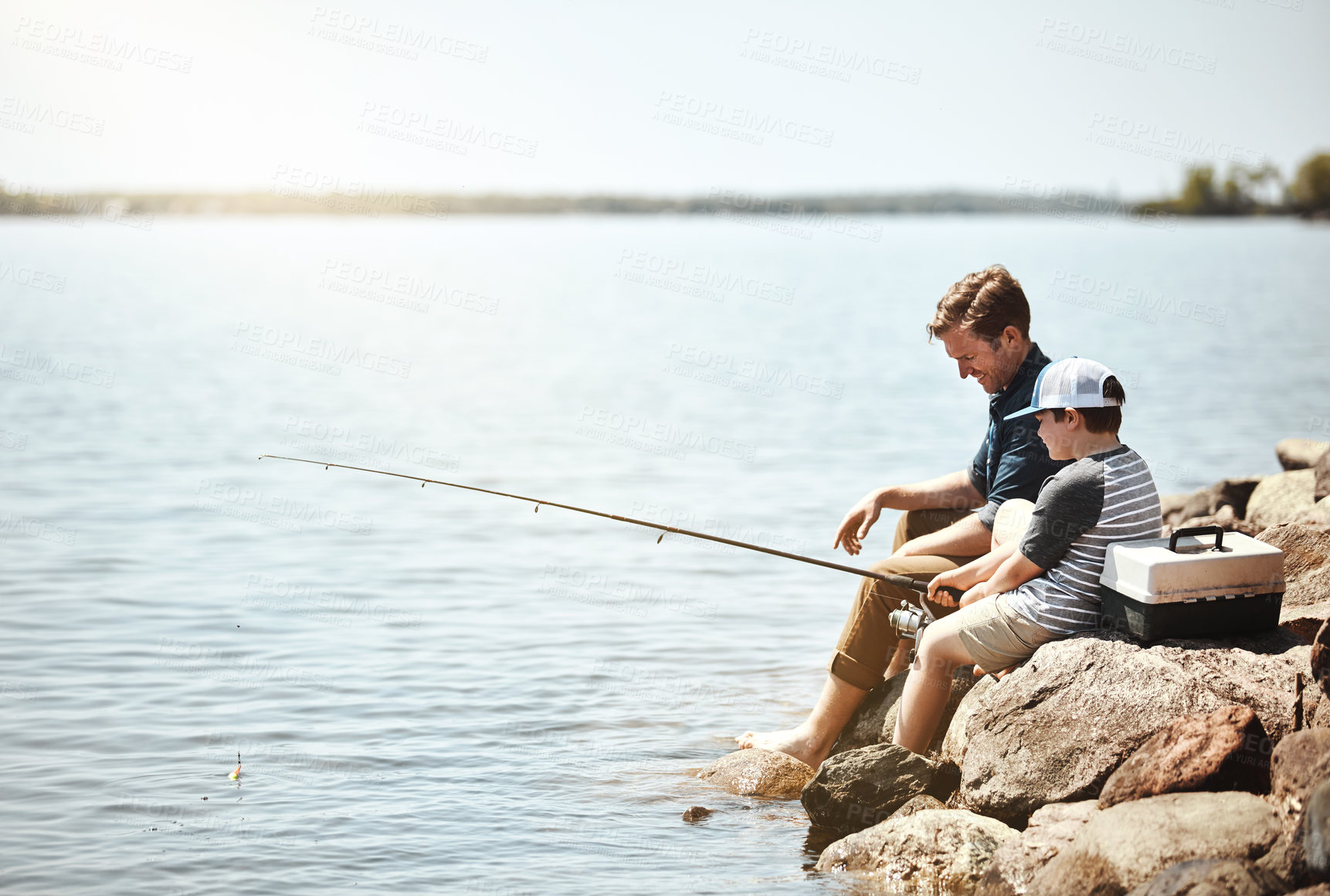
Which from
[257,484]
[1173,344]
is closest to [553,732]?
[257,484]

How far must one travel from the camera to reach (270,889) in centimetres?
453

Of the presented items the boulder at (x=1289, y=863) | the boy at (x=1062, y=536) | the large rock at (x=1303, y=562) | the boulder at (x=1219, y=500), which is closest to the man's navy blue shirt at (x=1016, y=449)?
the boy at (x=1062, y=536)

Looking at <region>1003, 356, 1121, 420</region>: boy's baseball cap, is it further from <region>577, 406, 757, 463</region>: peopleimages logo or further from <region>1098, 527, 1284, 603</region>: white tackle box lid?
<region>577, 406, 757, 463</region>: peopleimages logo

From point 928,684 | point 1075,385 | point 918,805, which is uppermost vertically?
point 1075,385

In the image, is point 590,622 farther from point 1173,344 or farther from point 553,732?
point 1173,344

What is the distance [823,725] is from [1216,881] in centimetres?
210

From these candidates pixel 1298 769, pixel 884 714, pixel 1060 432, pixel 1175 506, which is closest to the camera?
pixel 1298 769

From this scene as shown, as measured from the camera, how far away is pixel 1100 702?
13.5ft

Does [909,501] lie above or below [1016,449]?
below

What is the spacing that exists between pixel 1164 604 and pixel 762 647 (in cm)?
387

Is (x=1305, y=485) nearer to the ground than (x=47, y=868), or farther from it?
farther from it

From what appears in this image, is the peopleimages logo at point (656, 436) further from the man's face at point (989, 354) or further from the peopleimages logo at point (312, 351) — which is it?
the man's face at point (989, 354)

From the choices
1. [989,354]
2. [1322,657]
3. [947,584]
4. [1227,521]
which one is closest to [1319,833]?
[1322,657]

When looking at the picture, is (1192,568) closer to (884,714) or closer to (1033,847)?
(1033,847)
